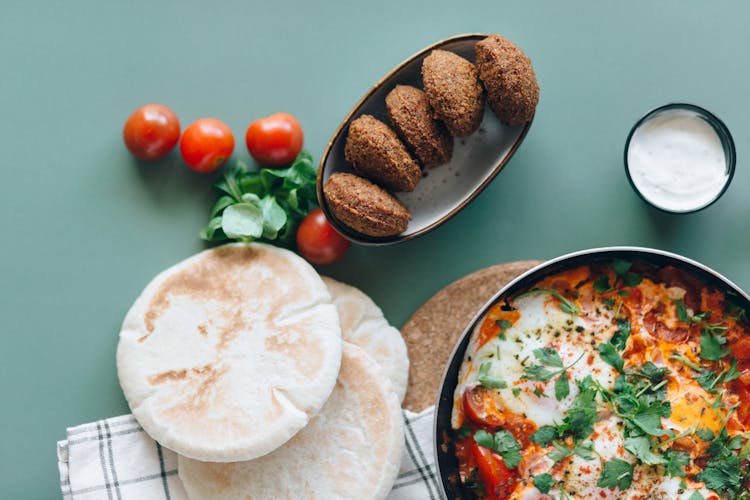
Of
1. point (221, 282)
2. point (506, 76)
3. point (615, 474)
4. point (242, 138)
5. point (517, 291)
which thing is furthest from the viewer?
point (242, 138)

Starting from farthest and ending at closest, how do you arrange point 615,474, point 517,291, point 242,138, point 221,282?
1. point 242,138
2. point 221,282
3. point 517,291
4. point 615,474

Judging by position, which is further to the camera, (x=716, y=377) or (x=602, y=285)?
(x=602, y=285)

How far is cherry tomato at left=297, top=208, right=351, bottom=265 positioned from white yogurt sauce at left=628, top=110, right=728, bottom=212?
1432 mm

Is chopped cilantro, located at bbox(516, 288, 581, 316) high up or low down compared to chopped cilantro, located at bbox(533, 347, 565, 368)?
up

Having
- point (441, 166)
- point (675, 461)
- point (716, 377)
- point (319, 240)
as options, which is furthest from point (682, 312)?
point (319, 240)

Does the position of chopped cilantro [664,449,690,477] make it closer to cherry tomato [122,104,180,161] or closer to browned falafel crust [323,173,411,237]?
browned falafel crust [323,173,411,237]

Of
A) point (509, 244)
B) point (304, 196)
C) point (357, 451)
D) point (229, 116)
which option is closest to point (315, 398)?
point (357, 451)

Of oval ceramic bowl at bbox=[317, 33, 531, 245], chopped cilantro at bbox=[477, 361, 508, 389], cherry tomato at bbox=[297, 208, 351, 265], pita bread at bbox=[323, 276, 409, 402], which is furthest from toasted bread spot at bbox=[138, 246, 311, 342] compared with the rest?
chopped cilantro at bbox=[477, 361, 508, 389]

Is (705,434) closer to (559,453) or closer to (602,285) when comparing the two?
(559,453)

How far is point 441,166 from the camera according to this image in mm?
3385

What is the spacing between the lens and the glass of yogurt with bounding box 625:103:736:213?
133 inches

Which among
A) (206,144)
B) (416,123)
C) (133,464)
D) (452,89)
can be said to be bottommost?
(133,464)

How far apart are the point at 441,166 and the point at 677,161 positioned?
3.67 feet

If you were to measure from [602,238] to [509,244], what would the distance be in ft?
1.57
